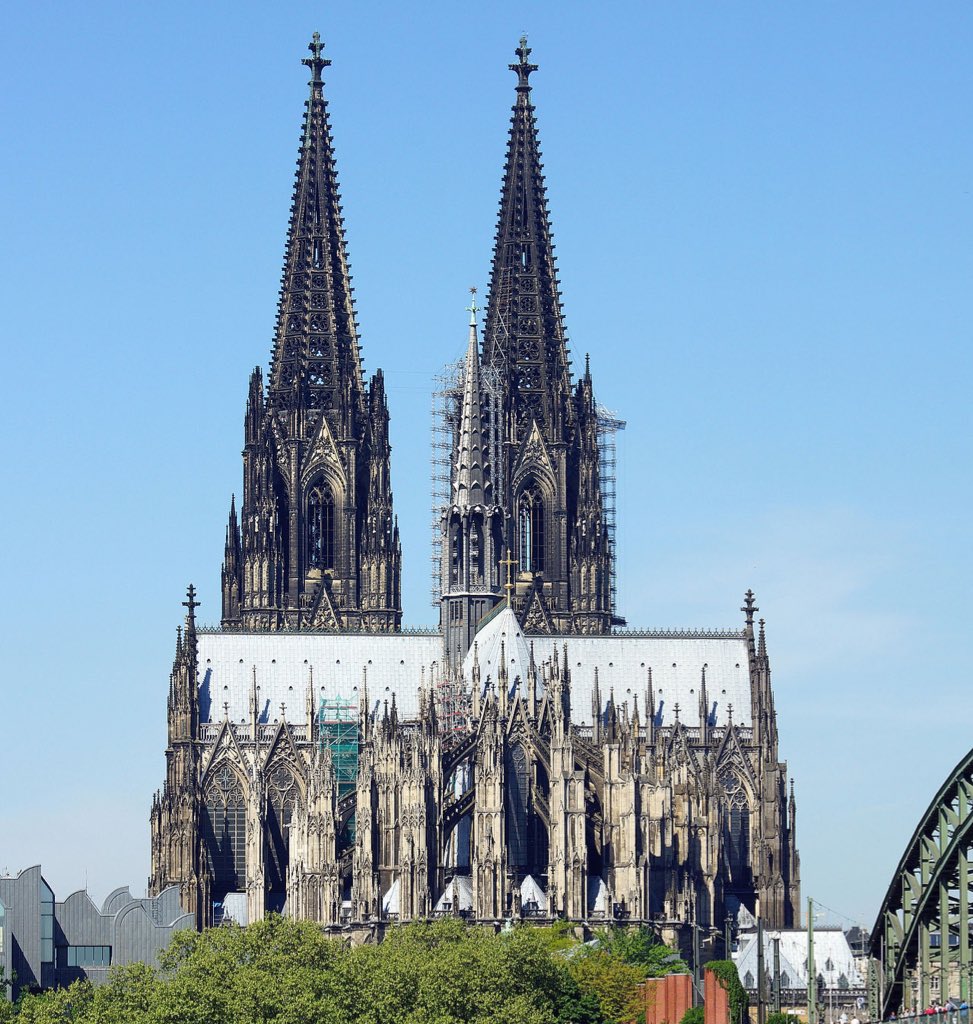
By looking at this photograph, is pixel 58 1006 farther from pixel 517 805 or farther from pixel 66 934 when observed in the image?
pixel 517 805

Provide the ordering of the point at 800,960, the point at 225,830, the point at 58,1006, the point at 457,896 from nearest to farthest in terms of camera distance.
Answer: the point at 58,1006 → the point at 457,896 → the point at 800,960 → the point at 225,830

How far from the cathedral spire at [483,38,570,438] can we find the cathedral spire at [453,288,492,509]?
5186mm

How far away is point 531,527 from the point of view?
165 meters

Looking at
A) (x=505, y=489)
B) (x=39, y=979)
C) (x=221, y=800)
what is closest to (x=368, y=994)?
(x=39, y=979)

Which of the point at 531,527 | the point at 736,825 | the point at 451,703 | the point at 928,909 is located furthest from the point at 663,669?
the point at 928,909

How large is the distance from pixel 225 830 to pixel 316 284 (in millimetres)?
27311

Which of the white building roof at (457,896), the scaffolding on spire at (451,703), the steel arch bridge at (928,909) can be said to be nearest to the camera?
the steel arch bridge at (928,909)

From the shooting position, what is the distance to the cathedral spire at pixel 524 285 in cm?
16650

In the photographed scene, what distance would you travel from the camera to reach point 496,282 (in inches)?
6590

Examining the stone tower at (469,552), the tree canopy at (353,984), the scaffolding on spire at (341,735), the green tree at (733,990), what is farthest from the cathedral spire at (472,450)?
the green tree at (733,990)

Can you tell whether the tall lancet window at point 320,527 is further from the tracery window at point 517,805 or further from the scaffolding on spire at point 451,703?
the tracery window at point 517,805

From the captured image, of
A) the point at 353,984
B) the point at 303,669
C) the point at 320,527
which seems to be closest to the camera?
the point at 353,984

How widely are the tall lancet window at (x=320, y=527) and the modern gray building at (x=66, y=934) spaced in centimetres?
3792

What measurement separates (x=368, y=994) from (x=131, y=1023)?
883 centimetres
